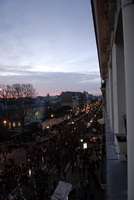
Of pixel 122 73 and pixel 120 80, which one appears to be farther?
pixel 120 80

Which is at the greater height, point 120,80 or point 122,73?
point 122,73

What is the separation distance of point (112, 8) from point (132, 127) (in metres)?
2.75

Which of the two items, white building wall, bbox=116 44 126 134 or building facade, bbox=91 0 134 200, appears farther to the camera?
white building wall, bbox=116 44 126 134

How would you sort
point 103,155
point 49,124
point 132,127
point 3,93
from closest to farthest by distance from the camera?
point 132,127
point 103,155
point 3,93
point 49,124

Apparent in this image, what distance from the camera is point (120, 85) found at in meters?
5.55

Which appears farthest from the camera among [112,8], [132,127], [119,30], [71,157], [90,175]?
[71,157]

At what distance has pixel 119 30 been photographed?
4816 millimetres

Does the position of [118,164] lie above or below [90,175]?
above

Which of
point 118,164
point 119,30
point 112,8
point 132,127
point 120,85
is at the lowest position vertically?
point 118,164

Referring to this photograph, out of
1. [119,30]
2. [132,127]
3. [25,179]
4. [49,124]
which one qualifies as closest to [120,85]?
[119,30]

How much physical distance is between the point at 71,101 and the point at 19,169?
9781 cm

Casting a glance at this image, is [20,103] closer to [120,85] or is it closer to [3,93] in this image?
[3,93]

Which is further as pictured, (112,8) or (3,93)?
(3,93)

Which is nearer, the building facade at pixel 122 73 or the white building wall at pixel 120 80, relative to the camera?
the building facade at pixel 122 73
